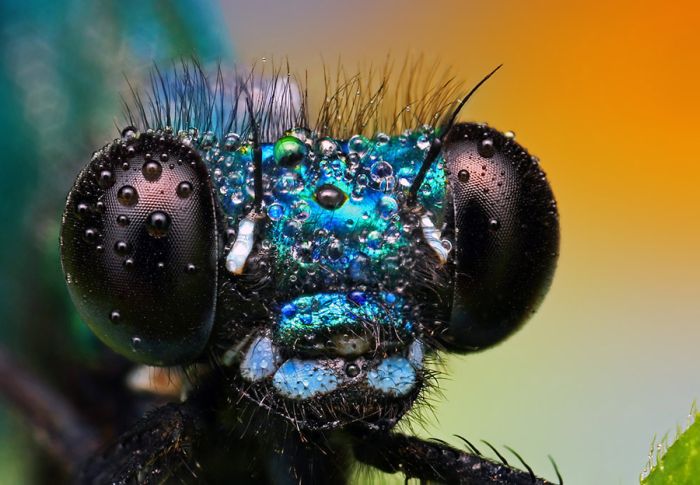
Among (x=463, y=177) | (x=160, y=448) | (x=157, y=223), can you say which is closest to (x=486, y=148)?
(x=463, y=177)

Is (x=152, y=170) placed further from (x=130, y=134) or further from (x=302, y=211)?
(x=302, y=211)

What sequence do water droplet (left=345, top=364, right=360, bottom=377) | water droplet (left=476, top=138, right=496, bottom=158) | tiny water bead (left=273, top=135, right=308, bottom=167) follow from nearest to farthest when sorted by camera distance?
1. water droplet (left=345, top=364, right=360, bottom=377)
2. tiny water bead (left=273, top=135, right=308, bottom=167)
3. water droplet (left=476, top=138, right=496, bottom=158)

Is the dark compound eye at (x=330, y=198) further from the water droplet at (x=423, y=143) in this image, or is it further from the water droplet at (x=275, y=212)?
the water droplet at (x=423, y=143)

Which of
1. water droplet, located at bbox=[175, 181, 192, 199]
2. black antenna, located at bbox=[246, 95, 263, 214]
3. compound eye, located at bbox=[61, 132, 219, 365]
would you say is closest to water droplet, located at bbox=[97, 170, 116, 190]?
compound eye, located at bbox=[61, 132, 219, 365]

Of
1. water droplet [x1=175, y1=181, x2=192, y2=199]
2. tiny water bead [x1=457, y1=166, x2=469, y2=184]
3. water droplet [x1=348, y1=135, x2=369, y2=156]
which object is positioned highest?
tiny water bead [x1=457, y1=166, x2=469, y2=184]

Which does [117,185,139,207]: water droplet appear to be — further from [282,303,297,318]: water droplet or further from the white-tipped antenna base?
[282,303,297,318]: water droplet

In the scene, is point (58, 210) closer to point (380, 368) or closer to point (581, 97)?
point (380, 368)
